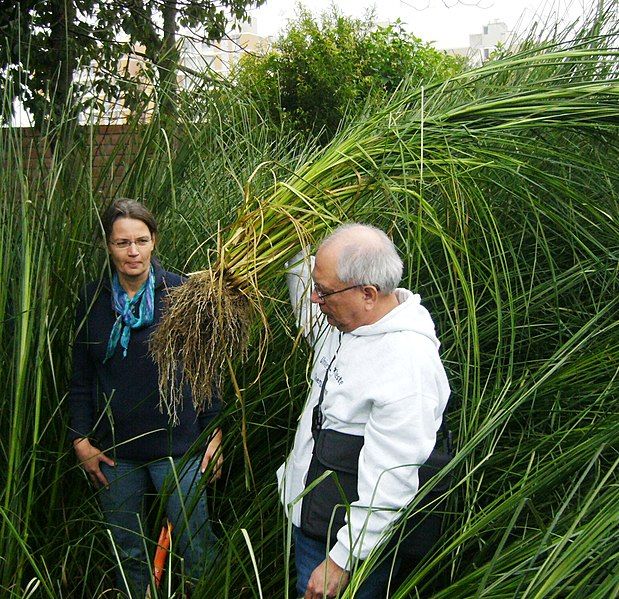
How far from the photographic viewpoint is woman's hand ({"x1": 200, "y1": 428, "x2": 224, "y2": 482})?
2914 mm

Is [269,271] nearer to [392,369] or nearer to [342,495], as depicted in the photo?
[392,369]

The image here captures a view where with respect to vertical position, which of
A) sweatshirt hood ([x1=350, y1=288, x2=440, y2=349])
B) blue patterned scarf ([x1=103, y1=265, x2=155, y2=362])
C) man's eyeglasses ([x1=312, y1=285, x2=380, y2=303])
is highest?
man's eyeglasses ([x1=312, y1=285, x2=380, y2=303])

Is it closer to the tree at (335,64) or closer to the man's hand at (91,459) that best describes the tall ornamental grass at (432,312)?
the man's hand at (91,459)

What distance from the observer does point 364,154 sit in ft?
9.61

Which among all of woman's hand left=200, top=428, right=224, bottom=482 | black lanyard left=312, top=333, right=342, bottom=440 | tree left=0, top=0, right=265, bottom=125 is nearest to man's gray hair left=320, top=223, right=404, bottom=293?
black lanyard left=312, top=333, right=342, bottom=440

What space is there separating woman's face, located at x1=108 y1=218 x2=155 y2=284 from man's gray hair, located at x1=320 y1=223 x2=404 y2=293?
2.77ft

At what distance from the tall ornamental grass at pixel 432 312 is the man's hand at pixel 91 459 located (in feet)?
0.19

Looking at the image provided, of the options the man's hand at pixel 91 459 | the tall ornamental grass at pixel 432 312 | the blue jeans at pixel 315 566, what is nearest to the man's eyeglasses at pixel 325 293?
the tall ornamental grass at pixel 432 312

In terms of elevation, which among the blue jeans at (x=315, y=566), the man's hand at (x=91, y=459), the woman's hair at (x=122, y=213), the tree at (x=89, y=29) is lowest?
the blue jeans at (x=315, y=566)

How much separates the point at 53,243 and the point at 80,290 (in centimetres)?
19

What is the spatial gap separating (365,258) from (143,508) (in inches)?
51.5

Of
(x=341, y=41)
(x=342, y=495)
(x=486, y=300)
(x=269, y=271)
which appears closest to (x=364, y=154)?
(x=269, y=271)

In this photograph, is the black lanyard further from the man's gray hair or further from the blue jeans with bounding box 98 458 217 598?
the blue jeans with bounding box 98 458 217 598

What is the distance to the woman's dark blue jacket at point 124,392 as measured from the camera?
10.1ft
